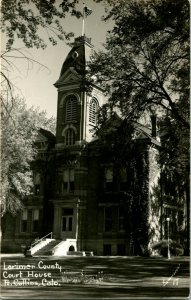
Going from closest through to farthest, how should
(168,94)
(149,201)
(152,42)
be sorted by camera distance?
(152,42), (168,94), (149,201)

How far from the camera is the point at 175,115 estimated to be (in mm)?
15922

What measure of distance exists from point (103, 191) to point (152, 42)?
52.4 feet

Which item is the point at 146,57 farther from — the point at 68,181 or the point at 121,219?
the point at 68,181

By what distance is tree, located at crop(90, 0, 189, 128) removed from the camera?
13.5 metres

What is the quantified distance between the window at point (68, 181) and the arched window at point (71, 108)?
3.77 meters

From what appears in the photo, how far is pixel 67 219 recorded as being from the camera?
30219 millimetres

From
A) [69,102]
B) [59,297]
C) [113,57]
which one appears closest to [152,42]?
[113,57]

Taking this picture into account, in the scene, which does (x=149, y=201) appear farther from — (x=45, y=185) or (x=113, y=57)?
(x=113, y=57)

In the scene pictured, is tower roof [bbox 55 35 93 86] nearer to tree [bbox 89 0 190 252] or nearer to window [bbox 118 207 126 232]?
tree [bbox 89 0 190 252]

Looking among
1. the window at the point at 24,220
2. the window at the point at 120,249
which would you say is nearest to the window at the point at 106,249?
the window at the point at 120,249

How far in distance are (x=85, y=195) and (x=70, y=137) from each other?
4.43 meters

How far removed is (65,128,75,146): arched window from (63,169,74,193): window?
2.04 metres

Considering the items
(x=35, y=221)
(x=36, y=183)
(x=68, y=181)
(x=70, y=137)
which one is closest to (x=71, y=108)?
(x=70, y=137)

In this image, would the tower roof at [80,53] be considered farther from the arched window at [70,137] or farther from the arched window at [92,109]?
the arched window at [70,137]
